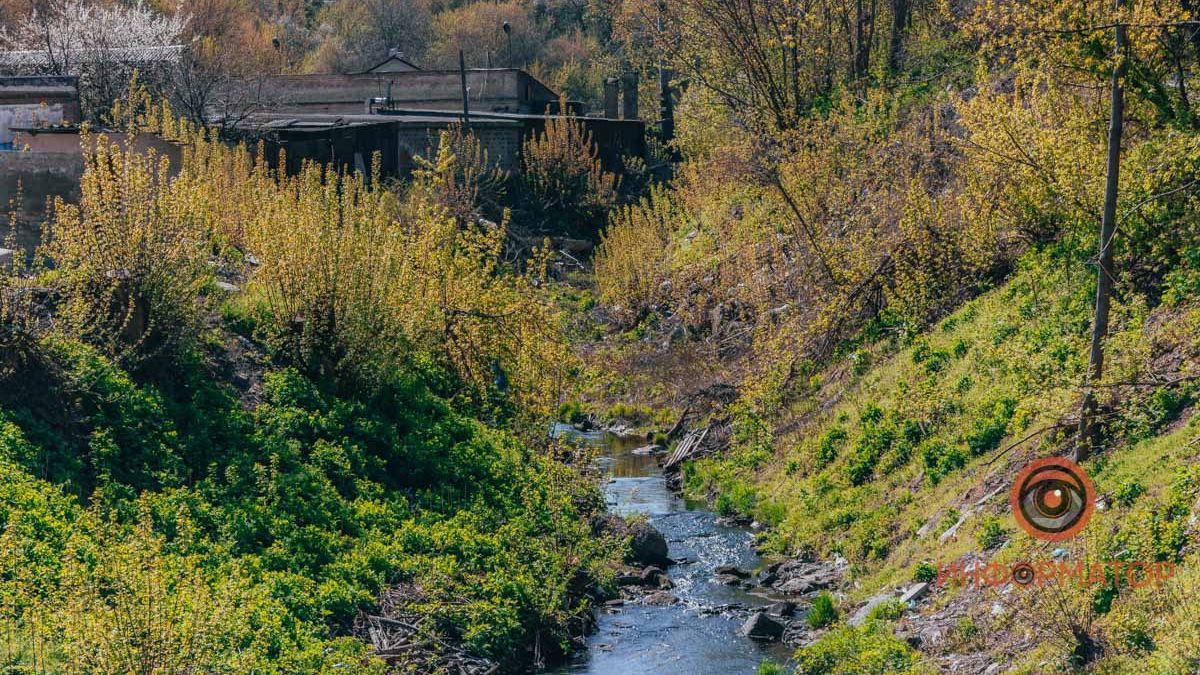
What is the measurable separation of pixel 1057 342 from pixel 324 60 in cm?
5989

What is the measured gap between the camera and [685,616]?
14.5 m

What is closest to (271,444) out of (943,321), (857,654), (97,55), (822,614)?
(822,614)

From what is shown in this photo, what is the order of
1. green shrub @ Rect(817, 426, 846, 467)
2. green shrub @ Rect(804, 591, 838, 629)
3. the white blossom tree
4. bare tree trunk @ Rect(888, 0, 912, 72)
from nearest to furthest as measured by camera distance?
green shrub @ Rect(804, 591, 838, 629) < green shrub @ Rect(817, 426, 846, 467) < the white blossom tree < bare tree trunk @ Rect(888, 0, 912, 72)

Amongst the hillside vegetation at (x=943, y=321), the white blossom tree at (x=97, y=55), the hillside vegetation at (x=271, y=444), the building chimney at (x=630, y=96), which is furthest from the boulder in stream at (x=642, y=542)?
the building chimney at (x=630, y=96)

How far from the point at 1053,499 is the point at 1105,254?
242cm

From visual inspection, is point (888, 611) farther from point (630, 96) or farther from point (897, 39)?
point (630, 96)

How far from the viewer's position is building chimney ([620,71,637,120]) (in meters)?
43.0

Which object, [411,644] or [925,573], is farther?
[925,573]

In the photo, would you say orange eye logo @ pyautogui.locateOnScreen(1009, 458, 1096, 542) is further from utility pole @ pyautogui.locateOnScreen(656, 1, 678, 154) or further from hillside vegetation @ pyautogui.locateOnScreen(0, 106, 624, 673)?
utility pole @ pyautogui.locateOnScreen(656, 1, 678, 154)

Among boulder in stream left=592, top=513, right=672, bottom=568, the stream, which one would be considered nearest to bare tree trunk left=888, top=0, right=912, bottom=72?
the stream

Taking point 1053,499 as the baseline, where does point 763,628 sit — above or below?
below

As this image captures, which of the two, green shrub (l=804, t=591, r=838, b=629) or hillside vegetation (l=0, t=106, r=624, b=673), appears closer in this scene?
hillside vegetation (l=0, t=106, r=624, b=673)

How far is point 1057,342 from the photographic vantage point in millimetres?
14852

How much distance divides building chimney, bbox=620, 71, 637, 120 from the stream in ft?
82.2
